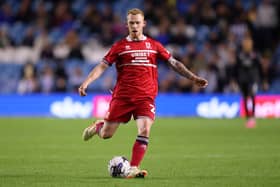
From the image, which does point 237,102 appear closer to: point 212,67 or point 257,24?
point 212,67

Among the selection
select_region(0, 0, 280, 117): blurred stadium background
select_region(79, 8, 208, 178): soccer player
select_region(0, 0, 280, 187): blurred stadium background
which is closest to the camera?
select_region(79, 8, 208, 178): soccer player

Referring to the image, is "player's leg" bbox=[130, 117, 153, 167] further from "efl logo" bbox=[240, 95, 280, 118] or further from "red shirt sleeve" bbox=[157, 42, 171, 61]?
"efl logo" bbox=[240, 95, 280, 118]

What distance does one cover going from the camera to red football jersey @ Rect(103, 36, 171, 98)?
979 centimetres

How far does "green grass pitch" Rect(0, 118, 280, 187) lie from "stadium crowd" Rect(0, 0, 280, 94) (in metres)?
4.31

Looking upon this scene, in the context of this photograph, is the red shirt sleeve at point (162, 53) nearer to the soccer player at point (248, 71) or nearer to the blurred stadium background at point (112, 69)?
the blurred stadium background at point (112, 69)

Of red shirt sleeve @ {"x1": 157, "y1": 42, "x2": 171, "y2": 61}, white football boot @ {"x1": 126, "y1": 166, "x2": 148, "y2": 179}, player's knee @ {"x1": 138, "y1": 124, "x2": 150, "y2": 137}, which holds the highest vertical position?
red shirt sleeve @ {"x1": 157, "y1": 42, "x2": 171, "y2": 61}

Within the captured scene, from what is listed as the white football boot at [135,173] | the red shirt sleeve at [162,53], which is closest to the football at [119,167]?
the white football boot at [135,173]

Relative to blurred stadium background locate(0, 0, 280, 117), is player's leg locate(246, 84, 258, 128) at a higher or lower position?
lower

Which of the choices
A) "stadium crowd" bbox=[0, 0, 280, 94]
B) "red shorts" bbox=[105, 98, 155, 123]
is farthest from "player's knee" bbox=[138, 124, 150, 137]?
"stadium crowd" bbox=[0, 0, 280, 94]

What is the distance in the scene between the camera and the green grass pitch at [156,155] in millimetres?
9109

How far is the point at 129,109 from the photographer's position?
987 centimetres

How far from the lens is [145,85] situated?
32.2 feet

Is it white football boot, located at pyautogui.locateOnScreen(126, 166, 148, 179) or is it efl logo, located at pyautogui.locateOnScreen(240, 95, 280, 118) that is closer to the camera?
white football boot, located at pyautogui.locateOnScreen(126, 166, 148, 179)

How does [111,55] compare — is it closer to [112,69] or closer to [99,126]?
[99,126]
